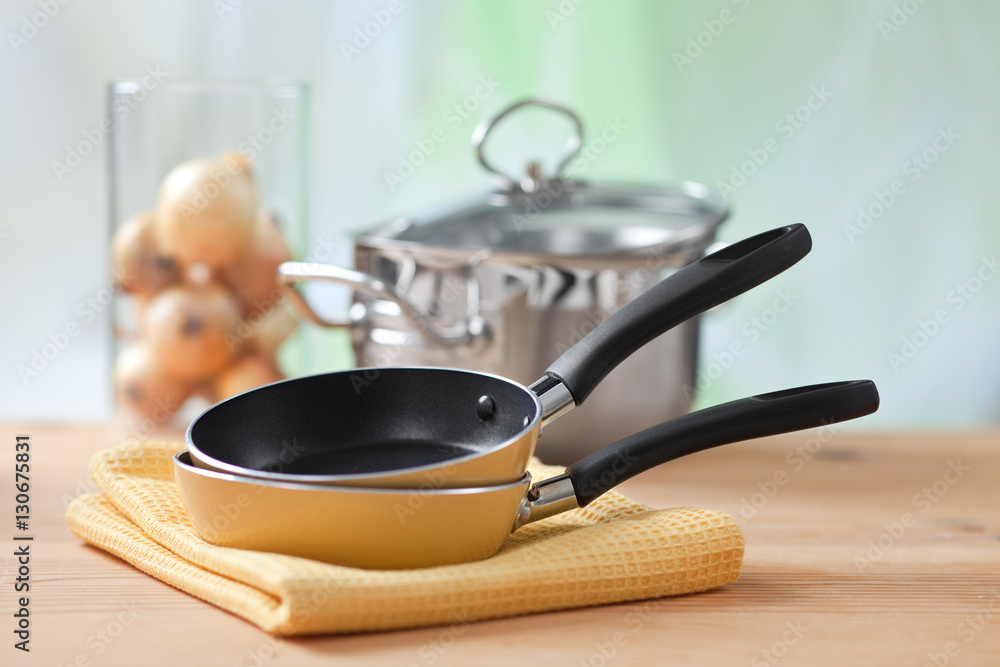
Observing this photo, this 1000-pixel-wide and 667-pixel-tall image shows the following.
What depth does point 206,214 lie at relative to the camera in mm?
776

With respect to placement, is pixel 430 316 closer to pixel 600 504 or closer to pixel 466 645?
pixel 600 504

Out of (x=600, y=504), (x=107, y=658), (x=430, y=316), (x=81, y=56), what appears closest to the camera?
(x=107, y=658)

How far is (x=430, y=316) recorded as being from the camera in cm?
74

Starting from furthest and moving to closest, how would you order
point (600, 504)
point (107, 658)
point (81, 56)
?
point (81, 56) < point (600, 504) < point (107, 658)

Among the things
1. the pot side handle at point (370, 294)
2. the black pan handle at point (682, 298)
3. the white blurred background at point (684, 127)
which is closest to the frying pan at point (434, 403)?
the black pan handle at point (682, 298)

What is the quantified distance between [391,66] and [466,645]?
80cm

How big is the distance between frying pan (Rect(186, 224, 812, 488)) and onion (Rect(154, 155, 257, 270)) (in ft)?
0.93

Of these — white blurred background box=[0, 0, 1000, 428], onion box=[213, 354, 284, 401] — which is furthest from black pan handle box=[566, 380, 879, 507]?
white blurred background box=[0, 0, 1000, 428]

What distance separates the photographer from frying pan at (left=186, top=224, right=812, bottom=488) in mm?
501

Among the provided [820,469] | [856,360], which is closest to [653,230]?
[820,469]

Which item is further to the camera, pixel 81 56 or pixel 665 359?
pixel 81 56

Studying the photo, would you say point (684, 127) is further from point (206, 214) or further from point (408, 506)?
point (408, 506)

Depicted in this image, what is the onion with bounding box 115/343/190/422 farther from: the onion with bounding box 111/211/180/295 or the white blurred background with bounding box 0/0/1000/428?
the white blurred background with bounding box 0/0/1000/428

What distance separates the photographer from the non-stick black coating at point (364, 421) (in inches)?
20.0
